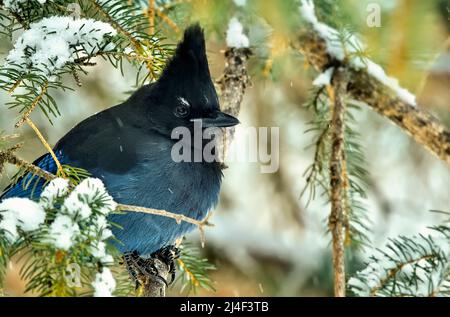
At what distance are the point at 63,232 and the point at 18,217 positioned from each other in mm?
122

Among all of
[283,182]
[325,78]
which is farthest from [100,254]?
[283,182]

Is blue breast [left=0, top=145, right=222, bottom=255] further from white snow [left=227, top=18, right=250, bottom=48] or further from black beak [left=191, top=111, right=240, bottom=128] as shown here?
white snow [left=227, top=18, right=250, bottom=48]

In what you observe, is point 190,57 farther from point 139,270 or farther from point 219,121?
point 139,270

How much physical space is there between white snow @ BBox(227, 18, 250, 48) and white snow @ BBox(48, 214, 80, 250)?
5.17 ft

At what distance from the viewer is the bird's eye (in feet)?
8.72

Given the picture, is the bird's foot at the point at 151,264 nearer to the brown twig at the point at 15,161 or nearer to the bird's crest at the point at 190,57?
the bird's crest at the point at 190,57

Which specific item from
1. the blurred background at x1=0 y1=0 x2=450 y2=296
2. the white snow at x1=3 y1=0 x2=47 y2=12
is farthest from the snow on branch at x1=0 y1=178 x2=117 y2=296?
the blurred background at x1=0 y1=0 x2=450 y2=296

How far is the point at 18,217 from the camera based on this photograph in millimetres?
1539

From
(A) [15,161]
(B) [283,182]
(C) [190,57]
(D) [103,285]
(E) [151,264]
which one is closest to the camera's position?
(D) [103,285]

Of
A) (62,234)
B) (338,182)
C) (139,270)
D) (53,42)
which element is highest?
(53,42)

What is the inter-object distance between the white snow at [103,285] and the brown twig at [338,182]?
0.86 meters

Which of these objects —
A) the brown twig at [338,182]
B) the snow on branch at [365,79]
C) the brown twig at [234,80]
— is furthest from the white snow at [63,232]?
the brown twig at [234,80]
